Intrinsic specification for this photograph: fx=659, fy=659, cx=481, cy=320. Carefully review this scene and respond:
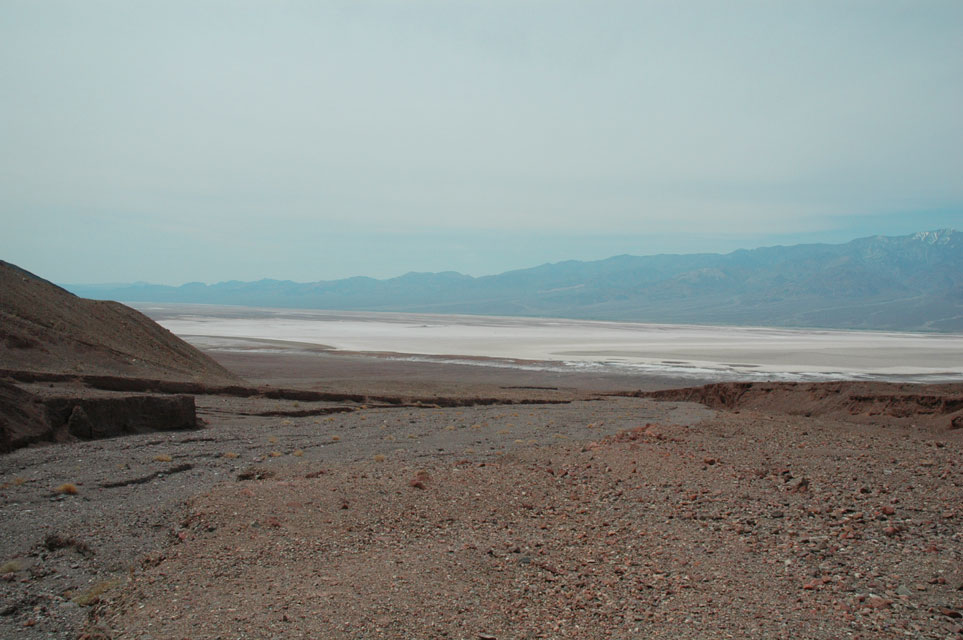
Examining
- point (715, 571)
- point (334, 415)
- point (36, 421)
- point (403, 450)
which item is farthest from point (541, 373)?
point (715, 571)

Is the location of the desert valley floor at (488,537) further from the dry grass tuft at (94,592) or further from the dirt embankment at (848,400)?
the dirt embankment at (848,400)

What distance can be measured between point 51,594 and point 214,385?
15.9m

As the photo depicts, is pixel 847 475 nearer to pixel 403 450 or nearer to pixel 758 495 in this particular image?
pixel 758 495

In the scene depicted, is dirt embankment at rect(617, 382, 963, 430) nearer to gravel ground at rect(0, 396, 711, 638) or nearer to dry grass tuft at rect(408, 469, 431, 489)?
gravel ground at rect(0, 396, 711, 638)

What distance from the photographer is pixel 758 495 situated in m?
8.52

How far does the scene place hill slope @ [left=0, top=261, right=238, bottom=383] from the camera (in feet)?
63.1

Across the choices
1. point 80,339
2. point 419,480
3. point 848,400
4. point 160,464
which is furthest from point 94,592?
point 848,400

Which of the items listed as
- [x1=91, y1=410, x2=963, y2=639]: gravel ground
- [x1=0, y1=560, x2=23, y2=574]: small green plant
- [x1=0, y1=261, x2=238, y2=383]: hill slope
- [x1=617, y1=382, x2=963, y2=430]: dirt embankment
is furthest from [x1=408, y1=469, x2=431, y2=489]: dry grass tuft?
[x1=617, y1=382, x2=963, y2=430]: dirt embankment

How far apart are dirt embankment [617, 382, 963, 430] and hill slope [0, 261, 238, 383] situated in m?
19.4

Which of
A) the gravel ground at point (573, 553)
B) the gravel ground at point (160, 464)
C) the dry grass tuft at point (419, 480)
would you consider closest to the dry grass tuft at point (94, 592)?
the gravel ground at point (160, 464)

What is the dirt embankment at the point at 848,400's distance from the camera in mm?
18594

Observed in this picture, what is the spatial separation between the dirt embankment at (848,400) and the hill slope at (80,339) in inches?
763

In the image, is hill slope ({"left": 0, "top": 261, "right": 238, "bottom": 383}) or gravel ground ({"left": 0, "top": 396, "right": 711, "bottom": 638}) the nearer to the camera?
gravel ground ({"left": 0, "top": 396, "right": 711, "bottom": 638})

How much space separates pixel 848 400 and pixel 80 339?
82.6 feet
